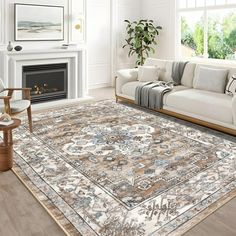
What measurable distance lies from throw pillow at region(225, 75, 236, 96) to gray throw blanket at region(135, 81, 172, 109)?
35.3 inches

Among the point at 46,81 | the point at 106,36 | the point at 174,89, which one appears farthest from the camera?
the point at 106,36

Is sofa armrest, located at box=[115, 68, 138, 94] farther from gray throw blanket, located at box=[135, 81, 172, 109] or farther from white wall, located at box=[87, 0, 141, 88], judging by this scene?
white wall, located at box=[87, 0, 141, 88]

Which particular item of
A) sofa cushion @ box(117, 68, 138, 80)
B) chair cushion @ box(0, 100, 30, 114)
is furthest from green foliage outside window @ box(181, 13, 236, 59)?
chair cushion @ box(0, 100, 30, 114)

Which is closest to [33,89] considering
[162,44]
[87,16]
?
[87,16]

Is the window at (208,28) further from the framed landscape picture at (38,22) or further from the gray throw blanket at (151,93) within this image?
the framed landscape picture at (38,22)

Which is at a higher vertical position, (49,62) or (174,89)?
(49,62)

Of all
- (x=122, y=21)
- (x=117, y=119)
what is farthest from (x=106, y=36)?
(x=117, y=119)

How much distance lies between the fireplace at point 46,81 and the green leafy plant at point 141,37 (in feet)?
6.41

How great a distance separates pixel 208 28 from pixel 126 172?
14.7 feet

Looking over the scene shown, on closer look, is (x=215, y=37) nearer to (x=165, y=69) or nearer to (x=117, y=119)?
(x=165, y=69)

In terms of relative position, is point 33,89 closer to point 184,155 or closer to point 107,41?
point 107,41

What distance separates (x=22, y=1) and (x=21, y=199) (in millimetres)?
4156

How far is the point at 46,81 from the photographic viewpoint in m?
5.96

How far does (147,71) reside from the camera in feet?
18.2
